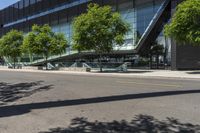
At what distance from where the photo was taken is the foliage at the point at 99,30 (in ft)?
116

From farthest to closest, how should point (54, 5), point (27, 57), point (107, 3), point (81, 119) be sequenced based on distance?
point (27, 57), point (54, 5), point (107, 3), point (81, 119)

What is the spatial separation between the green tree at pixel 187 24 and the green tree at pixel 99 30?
24.1ft

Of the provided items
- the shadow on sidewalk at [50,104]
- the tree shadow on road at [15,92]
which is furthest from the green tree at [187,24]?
the shadow on sidewalk at [50,104]

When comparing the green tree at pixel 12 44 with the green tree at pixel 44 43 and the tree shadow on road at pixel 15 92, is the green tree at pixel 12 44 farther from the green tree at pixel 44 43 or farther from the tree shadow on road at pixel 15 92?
the tree shadow on road at pixel 15 92

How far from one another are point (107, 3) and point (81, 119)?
42.5 metres

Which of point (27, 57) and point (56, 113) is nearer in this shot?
point (56, 113)

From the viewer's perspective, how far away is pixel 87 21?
1417 inches

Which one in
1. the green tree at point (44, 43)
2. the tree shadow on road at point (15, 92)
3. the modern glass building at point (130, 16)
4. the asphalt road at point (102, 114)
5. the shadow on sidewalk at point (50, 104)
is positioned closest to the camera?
the asphalt road at point (102, 114)

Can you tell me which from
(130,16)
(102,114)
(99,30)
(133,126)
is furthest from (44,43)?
(133,126)

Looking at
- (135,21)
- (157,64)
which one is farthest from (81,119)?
(135,21)

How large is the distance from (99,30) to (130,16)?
39.3 ft

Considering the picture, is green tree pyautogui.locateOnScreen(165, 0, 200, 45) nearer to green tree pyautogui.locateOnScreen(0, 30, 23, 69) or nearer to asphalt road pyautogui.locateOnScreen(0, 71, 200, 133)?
asphalt road pyautogui.locateOnScreen(0, 71, 200, 133)

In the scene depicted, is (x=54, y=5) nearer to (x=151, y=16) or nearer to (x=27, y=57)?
(x=27, y=57)

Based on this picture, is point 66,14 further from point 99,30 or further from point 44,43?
point 99,30
